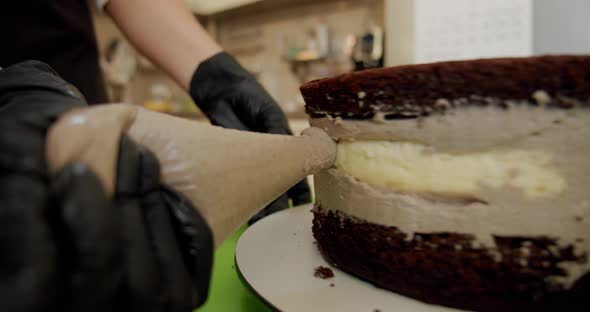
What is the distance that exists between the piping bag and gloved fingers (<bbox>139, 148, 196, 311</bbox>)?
0.02 metres

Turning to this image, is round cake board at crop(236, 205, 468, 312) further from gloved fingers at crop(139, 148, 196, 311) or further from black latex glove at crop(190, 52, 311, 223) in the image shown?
black latex glove at crop(190, 52, 311, 223)

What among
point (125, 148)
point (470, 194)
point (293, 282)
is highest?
point (125, 148)

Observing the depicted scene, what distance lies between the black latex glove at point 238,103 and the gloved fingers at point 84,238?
752 mm

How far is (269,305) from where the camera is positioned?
1.62 ft

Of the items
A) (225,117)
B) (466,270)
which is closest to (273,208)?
(225,117)

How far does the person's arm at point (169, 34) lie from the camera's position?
1.26 meters

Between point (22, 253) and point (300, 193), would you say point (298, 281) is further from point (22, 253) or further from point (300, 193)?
point (300, 193)

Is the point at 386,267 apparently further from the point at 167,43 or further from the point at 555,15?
the point at 555,15

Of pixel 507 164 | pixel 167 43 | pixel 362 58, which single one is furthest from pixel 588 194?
pixel 362 58

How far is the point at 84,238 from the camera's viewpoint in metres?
0.28

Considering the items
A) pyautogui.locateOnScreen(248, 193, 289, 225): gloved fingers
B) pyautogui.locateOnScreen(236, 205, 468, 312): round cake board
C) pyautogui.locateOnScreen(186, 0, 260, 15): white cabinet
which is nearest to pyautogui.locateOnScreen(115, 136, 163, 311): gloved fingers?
pyautogui.locateOnScreen(236, 205, 468, 312): round cake board

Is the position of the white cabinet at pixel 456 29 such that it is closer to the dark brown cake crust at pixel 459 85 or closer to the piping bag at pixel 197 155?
the dark brown cake crust at pixel 459 85

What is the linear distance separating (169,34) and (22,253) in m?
1.15

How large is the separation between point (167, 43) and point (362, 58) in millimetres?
1484
